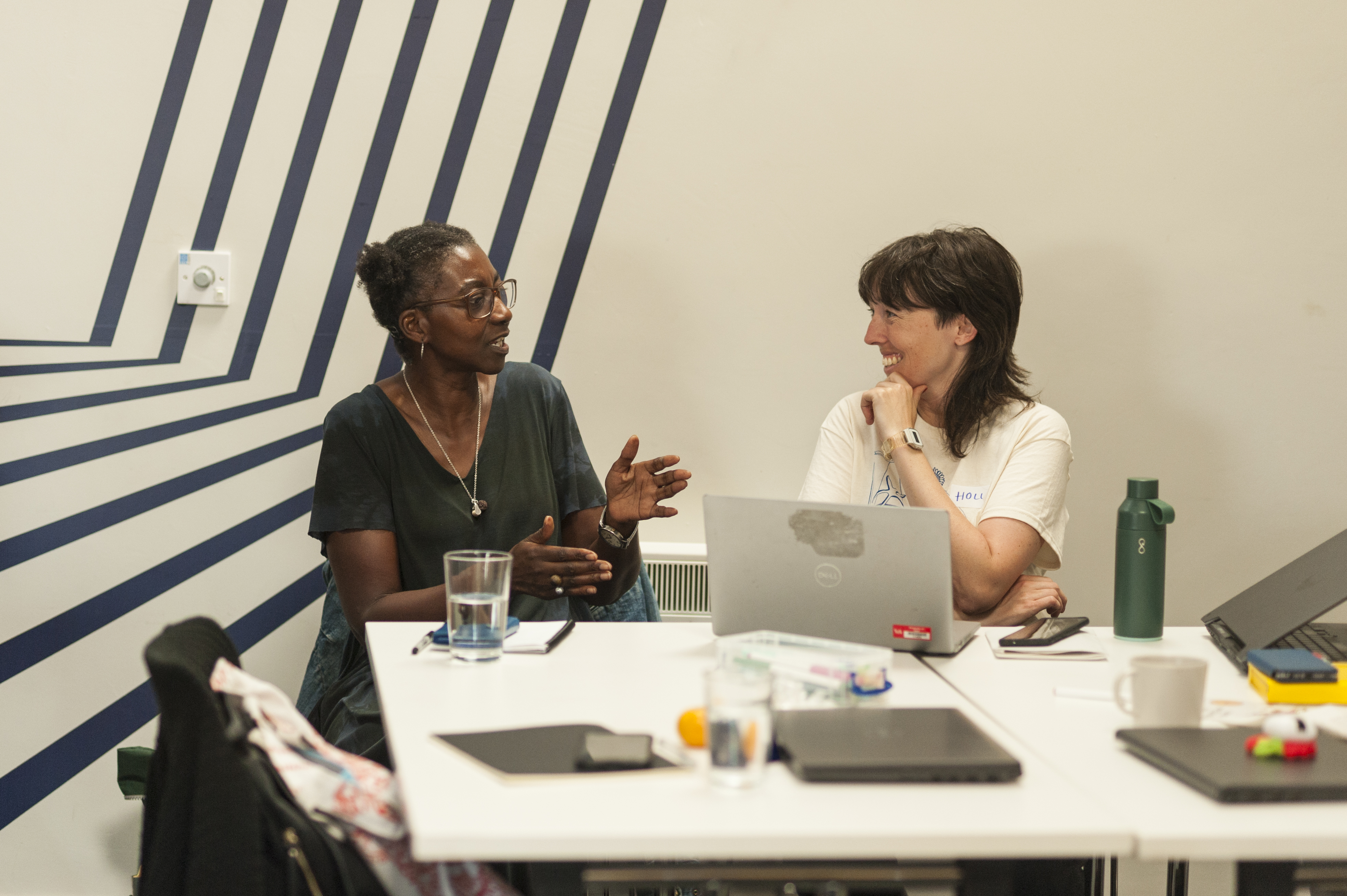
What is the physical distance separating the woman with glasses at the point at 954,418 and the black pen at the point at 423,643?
844mm

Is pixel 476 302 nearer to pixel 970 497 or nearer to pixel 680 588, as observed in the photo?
pixel 680 588

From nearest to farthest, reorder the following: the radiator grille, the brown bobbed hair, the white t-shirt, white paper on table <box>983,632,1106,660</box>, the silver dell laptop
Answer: the silver dell laptop → white paper on table <box>983,632,1106,660</box> → the white t-shirt → the brown bobbed hair → the radiator grille

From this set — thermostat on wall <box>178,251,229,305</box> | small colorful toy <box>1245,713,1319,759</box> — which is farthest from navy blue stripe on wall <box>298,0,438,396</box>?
small colorful toy <box>1245,713,1319,759</box>

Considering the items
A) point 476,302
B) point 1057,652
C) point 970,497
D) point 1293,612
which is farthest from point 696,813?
point 476,302

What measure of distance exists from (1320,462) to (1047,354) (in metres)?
0.73

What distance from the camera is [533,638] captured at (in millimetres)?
1558

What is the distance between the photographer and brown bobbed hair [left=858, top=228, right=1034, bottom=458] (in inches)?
82.4

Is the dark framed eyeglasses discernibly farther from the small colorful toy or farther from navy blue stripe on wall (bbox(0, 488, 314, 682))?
the small colorful toy

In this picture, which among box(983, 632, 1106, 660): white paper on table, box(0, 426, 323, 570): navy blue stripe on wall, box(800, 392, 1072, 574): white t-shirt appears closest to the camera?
box(983, 632, 1106, 660): white paper on table

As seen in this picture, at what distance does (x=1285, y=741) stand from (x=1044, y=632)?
1.87 feet

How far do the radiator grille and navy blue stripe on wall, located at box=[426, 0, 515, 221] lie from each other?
987mm

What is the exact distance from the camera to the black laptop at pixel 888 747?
3.27ft

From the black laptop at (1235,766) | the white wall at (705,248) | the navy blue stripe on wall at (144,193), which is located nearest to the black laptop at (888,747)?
the black laptop at (1235,766)

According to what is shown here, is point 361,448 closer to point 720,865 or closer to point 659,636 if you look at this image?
point 659,636
